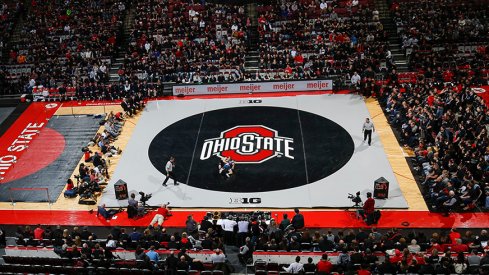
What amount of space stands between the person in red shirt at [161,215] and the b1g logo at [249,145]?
464 cm

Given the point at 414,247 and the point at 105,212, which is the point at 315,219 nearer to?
the point at 414,247

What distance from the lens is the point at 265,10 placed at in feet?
135

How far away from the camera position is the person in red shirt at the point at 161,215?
823 inches

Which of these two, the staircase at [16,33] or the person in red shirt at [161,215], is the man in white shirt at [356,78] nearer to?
the person in red shirt at [161,215]

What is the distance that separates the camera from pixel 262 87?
34.0 metres

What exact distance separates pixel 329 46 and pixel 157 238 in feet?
72.3

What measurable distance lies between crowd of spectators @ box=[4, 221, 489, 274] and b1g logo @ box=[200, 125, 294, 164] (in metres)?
6.24

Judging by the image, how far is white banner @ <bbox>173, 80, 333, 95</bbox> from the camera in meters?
33.9

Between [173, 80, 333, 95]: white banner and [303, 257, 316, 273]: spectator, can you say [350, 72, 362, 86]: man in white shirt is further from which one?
[303, 257, 316, 273]: spectator

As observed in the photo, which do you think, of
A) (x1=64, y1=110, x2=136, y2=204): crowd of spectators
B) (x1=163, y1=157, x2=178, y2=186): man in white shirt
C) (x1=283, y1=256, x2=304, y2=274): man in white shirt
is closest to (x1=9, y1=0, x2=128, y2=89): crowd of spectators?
(x1=64, y1=110, x2=136, y2=204): crowd of spectators

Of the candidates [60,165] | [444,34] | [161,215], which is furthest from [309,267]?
[444,34]

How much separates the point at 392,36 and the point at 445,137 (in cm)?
1655

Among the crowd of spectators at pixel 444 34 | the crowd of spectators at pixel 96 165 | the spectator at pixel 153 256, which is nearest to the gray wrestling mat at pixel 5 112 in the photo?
the crowd of spectators at pixel 96 165

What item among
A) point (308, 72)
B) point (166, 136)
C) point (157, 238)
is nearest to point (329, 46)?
point (308, 72)
